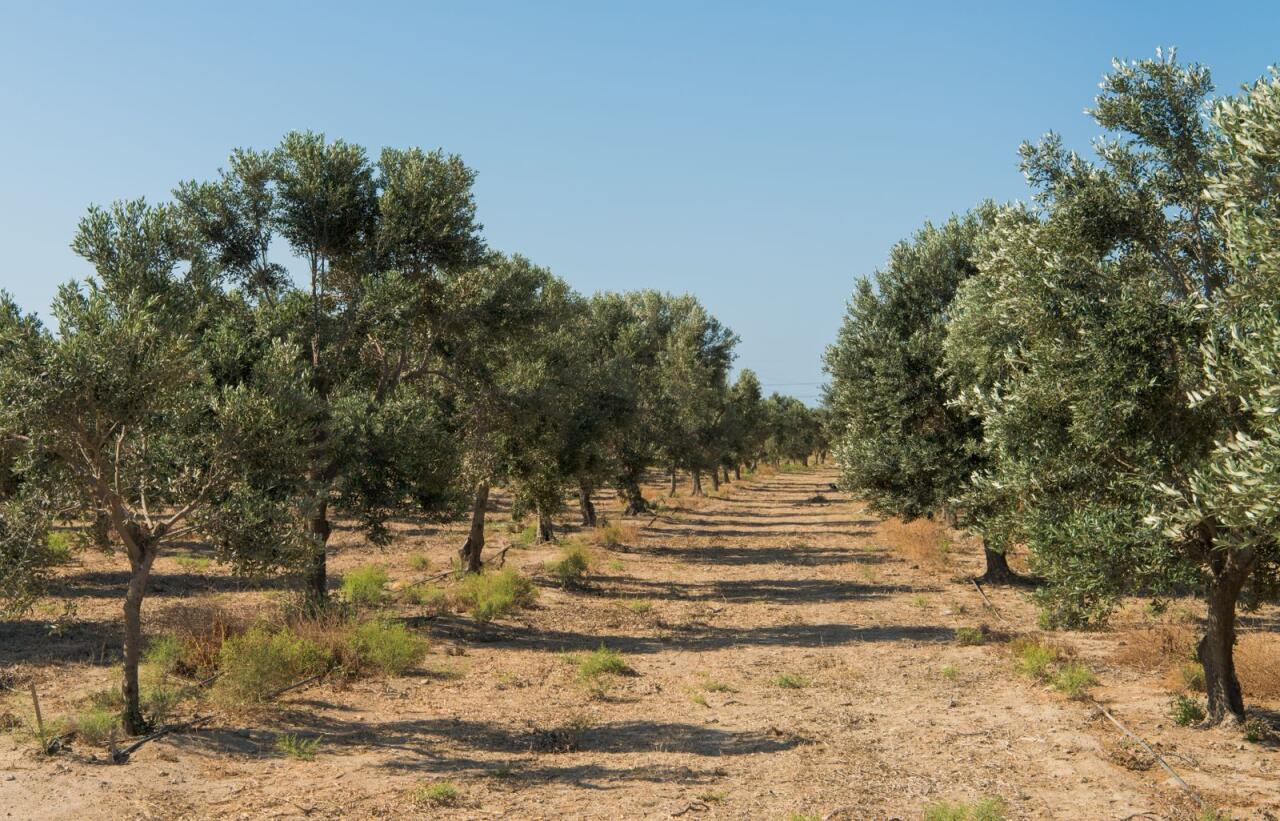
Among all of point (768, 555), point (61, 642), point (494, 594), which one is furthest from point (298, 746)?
point (768, 555)

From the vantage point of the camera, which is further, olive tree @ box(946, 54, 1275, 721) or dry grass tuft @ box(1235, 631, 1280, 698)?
dry grass tuft @ box(1235, 631, 1280, 698)

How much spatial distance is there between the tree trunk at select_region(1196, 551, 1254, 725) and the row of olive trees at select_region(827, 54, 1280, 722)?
0.10ft

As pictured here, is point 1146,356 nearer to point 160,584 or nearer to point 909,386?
point 909,386

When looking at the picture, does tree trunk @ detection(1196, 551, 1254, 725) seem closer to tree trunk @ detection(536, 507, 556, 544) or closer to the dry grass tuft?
the dry grass tuft

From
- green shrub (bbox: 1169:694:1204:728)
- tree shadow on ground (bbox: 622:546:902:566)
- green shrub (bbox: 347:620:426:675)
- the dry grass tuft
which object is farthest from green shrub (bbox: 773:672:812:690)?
tree shadow on ground (bbox: 622:546:902:566)

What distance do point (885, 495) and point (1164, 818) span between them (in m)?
18.5

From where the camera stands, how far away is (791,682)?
18.4 m

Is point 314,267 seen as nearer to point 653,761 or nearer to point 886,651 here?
point 653,761

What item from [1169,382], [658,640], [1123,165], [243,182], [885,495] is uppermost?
[243,182]

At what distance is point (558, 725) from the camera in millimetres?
15680

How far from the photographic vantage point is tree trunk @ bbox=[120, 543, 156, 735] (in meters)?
13.5

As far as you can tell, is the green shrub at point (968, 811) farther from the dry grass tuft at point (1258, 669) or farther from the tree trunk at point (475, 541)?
the tree trunk at point (475, 541)

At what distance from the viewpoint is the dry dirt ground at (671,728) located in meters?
11.7

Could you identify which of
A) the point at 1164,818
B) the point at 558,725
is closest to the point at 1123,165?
the point at 1164,818
